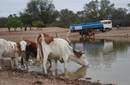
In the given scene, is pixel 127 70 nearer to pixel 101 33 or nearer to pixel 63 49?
pixel 63 49

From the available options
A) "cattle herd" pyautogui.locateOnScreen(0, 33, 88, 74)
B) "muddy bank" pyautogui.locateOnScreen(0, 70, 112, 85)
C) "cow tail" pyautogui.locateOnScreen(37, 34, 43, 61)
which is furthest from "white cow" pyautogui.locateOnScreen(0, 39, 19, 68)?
"muddy bank" pyautogui.locateOnScreen(0, 70, 112, 85)

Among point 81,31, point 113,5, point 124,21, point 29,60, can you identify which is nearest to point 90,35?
point 81,31

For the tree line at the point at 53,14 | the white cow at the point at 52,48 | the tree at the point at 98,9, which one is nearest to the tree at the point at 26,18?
the tree line at the point at 53,14

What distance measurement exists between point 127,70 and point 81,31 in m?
47.0

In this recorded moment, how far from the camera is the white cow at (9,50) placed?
16938mm

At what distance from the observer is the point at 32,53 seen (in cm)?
1873

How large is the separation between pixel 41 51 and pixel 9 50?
156 centimetres

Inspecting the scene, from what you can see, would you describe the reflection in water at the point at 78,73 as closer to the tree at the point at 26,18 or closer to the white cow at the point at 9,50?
the white cow at the point at 9,50

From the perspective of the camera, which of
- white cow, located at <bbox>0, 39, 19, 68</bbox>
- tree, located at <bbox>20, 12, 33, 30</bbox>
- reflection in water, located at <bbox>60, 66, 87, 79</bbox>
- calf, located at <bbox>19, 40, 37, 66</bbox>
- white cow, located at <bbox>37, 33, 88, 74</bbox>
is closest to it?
white cow, located at <bbox>37, 33, 88, 74</bbox>

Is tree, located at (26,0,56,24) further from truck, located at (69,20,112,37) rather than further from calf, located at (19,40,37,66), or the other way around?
calf, located at (19,40,37,66)

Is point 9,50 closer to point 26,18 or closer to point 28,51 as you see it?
point 28,51

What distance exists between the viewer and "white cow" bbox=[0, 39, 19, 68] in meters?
16.9

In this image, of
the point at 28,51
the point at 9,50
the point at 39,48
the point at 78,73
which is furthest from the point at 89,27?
the point at 39,48

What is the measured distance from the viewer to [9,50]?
17.4 meters
